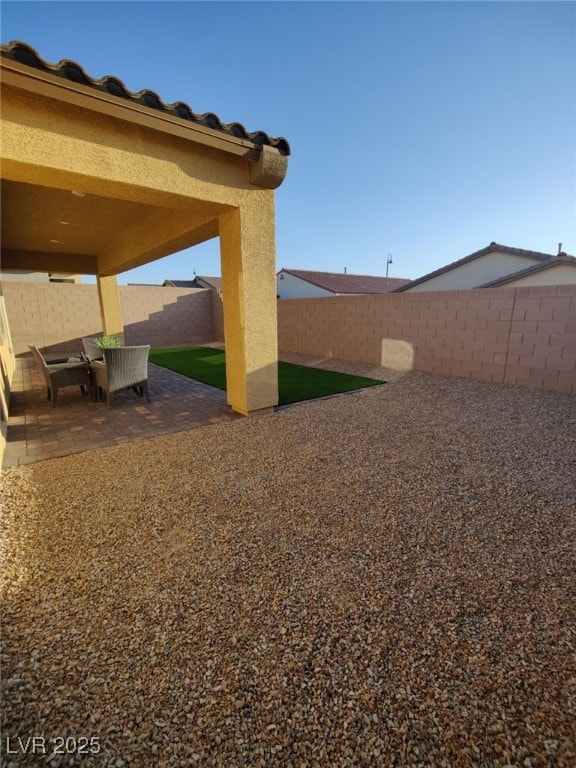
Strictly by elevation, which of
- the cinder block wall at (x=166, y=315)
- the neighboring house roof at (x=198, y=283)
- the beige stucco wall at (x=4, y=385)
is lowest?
the beige stucco wall at (x=4, y=385)

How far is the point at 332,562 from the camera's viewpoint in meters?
2.39

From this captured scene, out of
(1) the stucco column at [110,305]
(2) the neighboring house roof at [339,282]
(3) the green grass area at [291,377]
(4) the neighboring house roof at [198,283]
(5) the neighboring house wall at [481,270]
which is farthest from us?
(4) the neighboring house roof at [198,283]

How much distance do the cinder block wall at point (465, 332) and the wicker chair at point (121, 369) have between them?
7028 mm

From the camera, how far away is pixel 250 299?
5.17 meters

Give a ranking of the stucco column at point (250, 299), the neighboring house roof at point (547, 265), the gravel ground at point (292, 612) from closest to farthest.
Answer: the gravel ground at point (292, 612), the stucco column at point (250, 299), the neighboring house roof at point (547, 265)

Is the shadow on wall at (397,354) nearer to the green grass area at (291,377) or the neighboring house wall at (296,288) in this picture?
the green grass area at (291,377)

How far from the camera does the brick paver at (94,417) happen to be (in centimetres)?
454

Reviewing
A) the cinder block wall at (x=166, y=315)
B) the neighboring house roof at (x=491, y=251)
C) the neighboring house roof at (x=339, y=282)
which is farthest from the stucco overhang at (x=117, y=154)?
the neighboring house roof at (x=339, y=282)

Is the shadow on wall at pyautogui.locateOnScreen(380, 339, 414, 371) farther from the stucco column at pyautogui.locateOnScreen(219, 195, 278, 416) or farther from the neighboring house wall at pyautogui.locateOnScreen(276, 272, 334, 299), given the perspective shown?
the neighboring house wall at pyautogui.locateOnScreen(276, 272, 334, 299)

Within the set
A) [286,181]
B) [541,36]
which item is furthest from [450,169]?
[286,181]

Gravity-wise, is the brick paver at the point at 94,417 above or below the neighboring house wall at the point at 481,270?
below

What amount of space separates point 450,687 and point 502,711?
212 mm

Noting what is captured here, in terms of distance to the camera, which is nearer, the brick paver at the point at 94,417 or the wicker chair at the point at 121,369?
the brick paver at the point at 94,417

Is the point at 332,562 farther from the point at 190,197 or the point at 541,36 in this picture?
the point at 541,36
